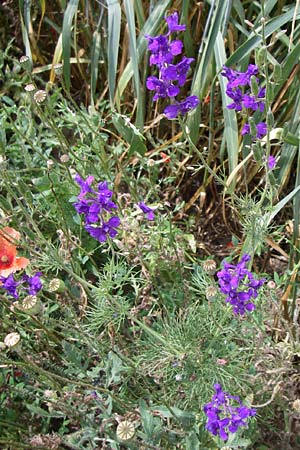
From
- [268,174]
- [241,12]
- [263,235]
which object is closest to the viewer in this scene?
[268,174]

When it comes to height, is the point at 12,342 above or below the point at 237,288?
above

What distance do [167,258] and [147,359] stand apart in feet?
0.65

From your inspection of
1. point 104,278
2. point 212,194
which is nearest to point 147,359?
point 104,278

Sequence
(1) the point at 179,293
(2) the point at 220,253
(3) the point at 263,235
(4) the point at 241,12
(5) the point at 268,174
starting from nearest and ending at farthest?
(5) the point at 268,174
(3) the point at 263,235
(1) the point at 179,293
(4) the point at 241,12
(2) the point at 220,253

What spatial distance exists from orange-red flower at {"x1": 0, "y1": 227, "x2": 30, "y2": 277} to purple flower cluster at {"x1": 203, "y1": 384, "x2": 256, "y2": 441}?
40 centimetres

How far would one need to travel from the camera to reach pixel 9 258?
3.80 feet

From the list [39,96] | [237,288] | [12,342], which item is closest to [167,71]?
[39,96]

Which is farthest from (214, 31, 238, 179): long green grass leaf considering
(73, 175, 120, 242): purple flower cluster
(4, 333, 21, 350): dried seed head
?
(4, 333, 21, 350): dried seed head

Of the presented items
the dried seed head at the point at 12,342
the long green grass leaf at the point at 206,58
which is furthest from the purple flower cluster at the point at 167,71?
the dried seed head at the point at 12,342

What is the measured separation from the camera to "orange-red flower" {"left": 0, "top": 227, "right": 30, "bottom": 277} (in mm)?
1118

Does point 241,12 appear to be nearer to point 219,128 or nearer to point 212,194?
point 219,128

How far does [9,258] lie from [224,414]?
460 mm

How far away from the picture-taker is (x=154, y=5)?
5.14 ft

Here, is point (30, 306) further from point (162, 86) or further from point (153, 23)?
point (153, 23)
